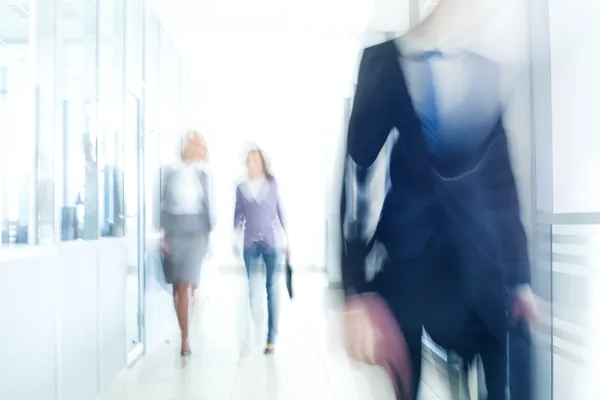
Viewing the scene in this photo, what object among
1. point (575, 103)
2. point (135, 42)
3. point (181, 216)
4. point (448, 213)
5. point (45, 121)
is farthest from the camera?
point (135, 42)

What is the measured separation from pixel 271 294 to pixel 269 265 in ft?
0.87

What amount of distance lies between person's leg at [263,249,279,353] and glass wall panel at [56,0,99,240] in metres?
1.29

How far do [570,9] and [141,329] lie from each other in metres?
4.04

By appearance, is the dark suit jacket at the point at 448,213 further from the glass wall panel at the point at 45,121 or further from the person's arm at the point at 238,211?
the person's arm at the point at 238,211

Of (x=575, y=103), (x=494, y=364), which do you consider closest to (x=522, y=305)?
(x=494, y=364)

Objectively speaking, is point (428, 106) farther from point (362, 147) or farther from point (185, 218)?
point (185, 218)

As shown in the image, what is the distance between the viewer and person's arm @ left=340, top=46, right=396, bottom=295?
1180 mm

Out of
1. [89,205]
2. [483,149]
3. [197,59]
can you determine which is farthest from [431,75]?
[197,59]

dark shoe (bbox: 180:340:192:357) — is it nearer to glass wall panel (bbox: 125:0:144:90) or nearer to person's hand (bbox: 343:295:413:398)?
glass wall panel (bbox: 125:0:144:90)

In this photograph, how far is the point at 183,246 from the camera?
179 inches

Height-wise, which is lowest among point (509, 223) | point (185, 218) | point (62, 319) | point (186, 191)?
point (62, 319)

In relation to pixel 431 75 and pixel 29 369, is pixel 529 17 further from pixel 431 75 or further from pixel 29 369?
pixel 29 369

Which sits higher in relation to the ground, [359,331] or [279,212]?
[279,212]

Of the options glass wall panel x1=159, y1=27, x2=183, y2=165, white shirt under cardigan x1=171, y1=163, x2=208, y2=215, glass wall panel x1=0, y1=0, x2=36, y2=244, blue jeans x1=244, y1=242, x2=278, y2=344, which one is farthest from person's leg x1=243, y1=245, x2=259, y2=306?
glass wall panel x1=0, y1=0, x2=36, y2=244
